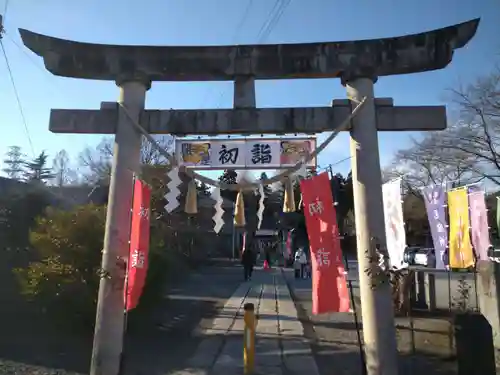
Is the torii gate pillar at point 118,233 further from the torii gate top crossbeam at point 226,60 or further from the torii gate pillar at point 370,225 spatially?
the torii gate pillar at point 370,225

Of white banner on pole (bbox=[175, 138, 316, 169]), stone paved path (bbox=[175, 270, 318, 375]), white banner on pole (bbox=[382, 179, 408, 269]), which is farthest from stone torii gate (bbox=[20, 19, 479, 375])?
white banner on pole (bbox=[382, 179, 408, 269])

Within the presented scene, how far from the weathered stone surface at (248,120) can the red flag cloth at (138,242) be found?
3.62 feet

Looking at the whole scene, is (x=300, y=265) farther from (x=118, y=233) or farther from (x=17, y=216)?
(x=118, y=233)

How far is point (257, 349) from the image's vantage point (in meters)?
8.56

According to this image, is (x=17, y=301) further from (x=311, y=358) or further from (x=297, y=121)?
(x=297, y=121)

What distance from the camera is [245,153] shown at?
6898 millimetres

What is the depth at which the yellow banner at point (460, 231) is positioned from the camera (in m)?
9.60

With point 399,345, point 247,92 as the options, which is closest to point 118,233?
point 247,92

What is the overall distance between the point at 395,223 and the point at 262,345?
4.11m

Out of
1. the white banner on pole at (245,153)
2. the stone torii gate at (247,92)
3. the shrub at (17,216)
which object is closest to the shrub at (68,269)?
the stone torii gate at (247,92)

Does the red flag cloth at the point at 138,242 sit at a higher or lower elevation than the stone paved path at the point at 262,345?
higher

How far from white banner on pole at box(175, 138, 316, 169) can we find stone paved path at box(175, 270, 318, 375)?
11.6ft

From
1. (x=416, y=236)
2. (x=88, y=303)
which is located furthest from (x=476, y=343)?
(x=416, y=236)

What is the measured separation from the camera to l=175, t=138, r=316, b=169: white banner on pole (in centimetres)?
Result: 687
